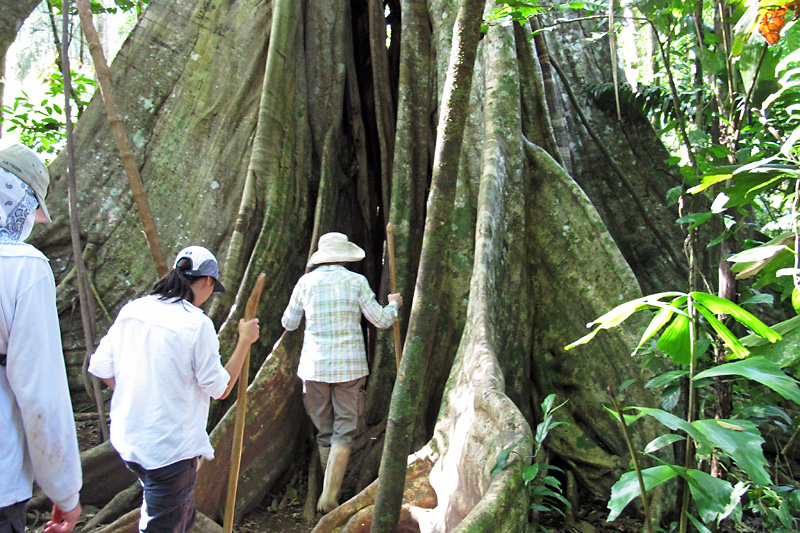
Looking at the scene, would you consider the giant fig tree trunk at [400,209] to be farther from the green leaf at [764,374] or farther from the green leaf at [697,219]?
the green leaf at [764,374]

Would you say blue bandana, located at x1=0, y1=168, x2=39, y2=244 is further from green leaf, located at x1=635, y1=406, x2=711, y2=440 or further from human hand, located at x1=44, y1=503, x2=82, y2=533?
green leaf, located at x1=635, y1=406, x2=711, y2=440

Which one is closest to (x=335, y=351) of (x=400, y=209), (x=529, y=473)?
(x=400, y=209)

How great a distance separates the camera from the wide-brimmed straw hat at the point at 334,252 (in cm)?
383

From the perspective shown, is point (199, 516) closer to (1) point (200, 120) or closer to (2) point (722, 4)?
(1) point (200, 120)

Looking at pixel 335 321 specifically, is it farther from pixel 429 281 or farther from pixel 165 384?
pixel 429 281

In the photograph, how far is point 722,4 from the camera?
2.62 meters

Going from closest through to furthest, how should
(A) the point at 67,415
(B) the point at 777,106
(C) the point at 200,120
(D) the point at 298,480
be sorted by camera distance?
1. (A) the point at 67,415
2. (B) the point at 777,106
3. (D) the point at 298,480
4. (C) the point at 200,120

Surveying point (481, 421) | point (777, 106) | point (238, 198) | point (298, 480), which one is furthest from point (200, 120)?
point (777, 106)

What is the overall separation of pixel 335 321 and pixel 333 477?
0.94 metres

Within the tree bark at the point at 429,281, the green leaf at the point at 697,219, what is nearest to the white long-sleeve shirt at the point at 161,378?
the tree bark at the point at 429,281

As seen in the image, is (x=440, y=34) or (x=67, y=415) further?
(x=440, y=34)

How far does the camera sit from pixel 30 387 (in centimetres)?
150

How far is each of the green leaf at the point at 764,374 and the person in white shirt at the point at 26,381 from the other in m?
1.53

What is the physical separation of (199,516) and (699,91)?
3.86 m
